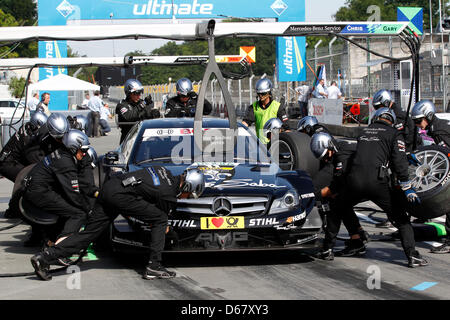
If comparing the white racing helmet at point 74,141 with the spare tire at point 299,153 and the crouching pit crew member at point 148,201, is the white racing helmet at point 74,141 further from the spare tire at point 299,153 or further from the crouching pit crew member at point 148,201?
the spare tire at point 299,153

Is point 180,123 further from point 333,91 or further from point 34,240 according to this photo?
point 333,91

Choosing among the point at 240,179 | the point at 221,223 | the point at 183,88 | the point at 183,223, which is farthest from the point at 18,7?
the point at 221,223

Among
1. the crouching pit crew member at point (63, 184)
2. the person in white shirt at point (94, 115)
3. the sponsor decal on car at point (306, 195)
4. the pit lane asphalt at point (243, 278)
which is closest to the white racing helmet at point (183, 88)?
the pit lane asphalt at point (243, 278)

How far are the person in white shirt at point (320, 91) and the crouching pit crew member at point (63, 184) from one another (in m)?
19.9

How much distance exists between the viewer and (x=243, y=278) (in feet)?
23.4

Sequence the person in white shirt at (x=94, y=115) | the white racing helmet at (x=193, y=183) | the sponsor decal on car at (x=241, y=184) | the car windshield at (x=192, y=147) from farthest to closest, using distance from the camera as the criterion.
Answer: the person in white shirt at (x=94, y=115) → the car windshield at (x=192, y=147) → the sponsor decal on car at (x=241, y=184) → the white racing helmet at (x=193, y=183)

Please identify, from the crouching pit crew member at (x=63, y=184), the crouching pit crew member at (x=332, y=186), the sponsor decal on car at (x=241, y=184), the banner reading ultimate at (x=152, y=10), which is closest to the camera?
the sponsor decal on car at (x=241, y=184)

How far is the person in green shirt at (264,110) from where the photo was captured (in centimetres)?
1114

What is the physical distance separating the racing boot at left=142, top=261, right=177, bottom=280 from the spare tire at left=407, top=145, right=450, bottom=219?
2628mm

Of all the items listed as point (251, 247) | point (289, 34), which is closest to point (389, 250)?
point (251, 247)

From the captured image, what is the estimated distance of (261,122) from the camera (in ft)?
36.9

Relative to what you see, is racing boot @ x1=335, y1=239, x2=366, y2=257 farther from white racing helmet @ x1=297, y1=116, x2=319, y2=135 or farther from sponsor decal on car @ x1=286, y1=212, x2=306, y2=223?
white racing helmet @ x1=297, y1=116, x2=319, y2=135
